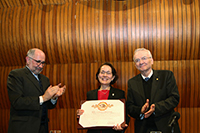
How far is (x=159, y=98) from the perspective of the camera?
284cm

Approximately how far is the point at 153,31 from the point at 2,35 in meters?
3.52

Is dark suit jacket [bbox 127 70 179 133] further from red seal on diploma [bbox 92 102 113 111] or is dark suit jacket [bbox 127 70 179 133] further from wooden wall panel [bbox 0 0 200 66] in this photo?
wooden wall panel [bbox 0 0 200 66]

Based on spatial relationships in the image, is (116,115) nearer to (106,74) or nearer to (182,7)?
(106,74)

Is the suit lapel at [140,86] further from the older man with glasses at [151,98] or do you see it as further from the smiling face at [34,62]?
the smiling face at [34,62]

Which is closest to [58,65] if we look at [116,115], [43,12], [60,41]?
[60,41]

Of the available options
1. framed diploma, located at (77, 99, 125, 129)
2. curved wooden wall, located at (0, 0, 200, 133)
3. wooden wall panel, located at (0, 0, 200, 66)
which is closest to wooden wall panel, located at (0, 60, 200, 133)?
curved wooden wall, located at (0, 0, 200, 133)

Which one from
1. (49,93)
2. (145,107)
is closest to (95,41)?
(49,93)

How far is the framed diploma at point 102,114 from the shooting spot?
2.76m

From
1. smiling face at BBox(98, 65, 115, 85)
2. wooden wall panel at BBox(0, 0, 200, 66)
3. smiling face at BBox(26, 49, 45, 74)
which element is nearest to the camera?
smiling face at BBox(26, 49, 45, 74)

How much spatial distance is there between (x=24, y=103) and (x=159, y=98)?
1.97 m

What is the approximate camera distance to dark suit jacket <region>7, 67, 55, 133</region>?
278 cm

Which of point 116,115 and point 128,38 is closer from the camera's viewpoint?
point 116,115

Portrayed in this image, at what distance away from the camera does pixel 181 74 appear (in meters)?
4.20

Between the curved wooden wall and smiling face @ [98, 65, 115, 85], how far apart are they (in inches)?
40.9
